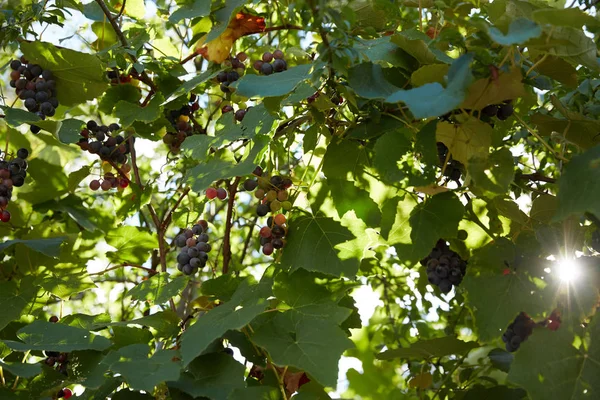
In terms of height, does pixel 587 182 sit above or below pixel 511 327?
above

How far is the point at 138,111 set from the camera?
7.04 ft

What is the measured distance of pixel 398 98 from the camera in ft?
4.59

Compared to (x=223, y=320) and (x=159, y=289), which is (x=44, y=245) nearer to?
(x=159, y=289)

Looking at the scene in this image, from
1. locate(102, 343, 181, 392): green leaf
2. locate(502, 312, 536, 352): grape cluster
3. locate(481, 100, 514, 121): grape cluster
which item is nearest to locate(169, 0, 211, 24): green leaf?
locate(481, 100, 514, 121): grape cluster

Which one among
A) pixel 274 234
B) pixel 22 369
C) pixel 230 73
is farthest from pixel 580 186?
pixel 22 369

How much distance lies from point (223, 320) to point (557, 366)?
69 cm

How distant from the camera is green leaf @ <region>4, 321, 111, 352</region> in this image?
5.31 feet

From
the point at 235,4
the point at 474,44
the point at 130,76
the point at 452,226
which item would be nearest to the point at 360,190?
the point at 452,226

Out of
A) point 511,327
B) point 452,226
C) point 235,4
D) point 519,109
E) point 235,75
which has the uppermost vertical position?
point 235,4

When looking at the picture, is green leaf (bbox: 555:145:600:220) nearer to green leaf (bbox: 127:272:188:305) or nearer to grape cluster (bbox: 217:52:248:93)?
green leaf (bbox: 127:272:188:305)

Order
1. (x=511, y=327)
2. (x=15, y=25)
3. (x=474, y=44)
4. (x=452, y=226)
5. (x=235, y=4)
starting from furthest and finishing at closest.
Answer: (x=15, y=25), (x=235, y=4), (x=452, y=226), (x=511, y=327), (x=474, y=44)

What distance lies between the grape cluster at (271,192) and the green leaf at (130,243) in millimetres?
596

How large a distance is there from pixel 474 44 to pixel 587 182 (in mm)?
372

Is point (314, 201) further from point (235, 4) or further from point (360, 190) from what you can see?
point (235, 4)
